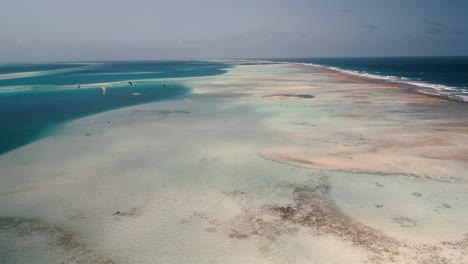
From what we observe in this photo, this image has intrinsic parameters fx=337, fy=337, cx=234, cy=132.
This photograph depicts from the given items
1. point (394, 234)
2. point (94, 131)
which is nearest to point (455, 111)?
point (394, 234)

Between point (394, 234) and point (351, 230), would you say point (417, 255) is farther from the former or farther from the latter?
point (351, 230)

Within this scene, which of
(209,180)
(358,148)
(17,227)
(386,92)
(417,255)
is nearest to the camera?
(417,255)

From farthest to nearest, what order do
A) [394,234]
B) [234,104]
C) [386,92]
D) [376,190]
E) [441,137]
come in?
[386,92] → [234,104] → [441,137] → [376,190] → [394,234]

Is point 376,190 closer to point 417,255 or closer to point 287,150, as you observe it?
point 417,255

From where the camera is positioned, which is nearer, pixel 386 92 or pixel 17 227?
pixel 17 227

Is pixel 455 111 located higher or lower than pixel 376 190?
higher

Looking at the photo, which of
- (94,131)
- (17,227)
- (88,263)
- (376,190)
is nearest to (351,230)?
(376,190)
